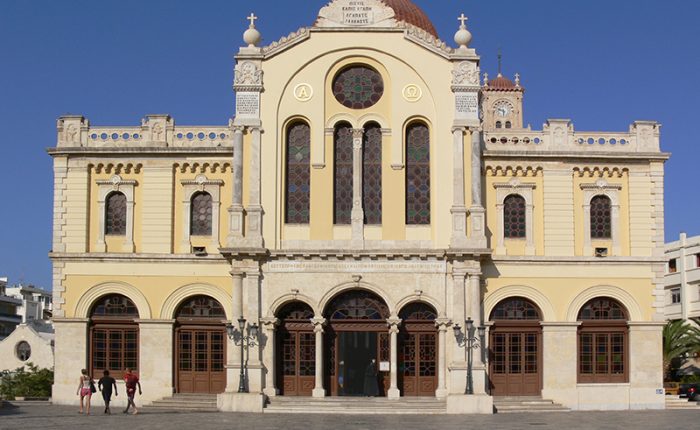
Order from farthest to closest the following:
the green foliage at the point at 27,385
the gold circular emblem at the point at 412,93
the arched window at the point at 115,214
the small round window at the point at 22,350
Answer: the small round window at the point at 22,350 < the green foliage at the point at 27,385 < the arched window at the point at 115,214 < the gold circular emblem at the point at 412,93

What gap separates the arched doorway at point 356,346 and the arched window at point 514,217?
17.5 ft

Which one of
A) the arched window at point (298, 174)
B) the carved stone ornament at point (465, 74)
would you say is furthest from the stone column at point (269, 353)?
the carved stone ornament at point (465, 74)

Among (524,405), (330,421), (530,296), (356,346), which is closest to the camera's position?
(330,421)

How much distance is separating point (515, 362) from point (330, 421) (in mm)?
9179

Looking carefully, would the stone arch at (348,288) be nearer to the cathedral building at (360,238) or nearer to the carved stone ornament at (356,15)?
the cathedral building at (360,238)

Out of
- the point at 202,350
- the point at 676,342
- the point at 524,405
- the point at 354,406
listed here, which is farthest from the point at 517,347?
the point at 676,342

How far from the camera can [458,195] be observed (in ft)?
119

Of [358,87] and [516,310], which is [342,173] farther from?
[516,310]

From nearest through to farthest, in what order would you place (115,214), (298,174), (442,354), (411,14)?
(442,354), (298,174), (115,214), (411,14)

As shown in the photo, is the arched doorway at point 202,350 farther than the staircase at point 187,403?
Yes

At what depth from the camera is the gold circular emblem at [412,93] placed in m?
37.0

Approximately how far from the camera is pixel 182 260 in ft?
121

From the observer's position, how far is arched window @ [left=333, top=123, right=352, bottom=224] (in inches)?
1444

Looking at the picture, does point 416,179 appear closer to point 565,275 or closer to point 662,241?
point 565,275
